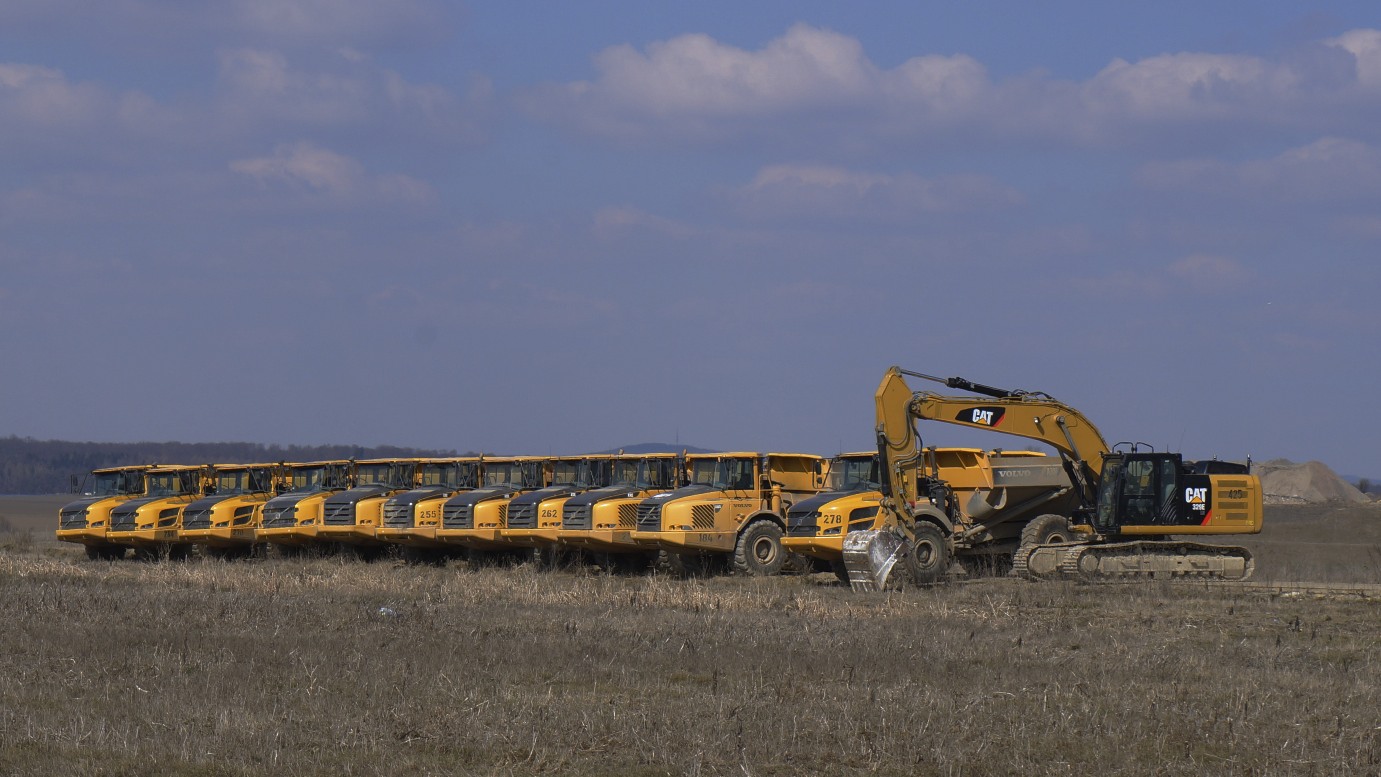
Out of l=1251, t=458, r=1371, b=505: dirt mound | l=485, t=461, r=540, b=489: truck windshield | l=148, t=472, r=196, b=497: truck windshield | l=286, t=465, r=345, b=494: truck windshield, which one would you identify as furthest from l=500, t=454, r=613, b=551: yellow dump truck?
l=1251, t=458, r=1371, b=505: dirt mound

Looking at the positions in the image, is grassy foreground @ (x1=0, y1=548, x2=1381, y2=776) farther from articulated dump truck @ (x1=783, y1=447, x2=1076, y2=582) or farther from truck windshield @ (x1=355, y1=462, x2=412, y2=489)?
truck windshield @ (x1=355, y1=462, x2=412, y2=489)

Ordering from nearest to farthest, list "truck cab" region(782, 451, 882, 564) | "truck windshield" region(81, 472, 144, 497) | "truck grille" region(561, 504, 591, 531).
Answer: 1. "truck cab" region(782, 451, 882, 564)
2. "truck grille" region(561, 504, 591, 531)
3. "truck windshield" region(81, 472, 144, 497)

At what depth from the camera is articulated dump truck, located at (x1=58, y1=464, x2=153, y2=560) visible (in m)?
37.4

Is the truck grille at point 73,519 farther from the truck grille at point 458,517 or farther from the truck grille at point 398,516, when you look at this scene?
the truck grille at point 458,517

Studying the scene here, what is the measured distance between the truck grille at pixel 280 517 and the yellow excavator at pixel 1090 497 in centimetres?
1561

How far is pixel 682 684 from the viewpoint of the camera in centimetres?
1312

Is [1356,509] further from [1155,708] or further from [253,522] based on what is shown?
[1155,708]

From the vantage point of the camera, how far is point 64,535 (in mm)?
37844

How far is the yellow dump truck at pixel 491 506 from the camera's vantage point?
101ft

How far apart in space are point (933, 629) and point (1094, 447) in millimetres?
11209

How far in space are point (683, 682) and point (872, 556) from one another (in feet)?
34.5

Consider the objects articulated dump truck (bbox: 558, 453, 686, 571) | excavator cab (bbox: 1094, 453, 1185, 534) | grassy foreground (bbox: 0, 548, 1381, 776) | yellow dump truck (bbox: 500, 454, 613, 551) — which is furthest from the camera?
yellow dump truck (bbox: 500, 454, 613, 551)

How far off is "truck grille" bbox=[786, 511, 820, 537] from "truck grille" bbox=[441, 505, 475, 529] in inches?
325

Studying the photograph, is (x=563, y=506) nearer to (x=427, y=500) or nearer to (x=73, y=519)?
(x=427, y=500)
